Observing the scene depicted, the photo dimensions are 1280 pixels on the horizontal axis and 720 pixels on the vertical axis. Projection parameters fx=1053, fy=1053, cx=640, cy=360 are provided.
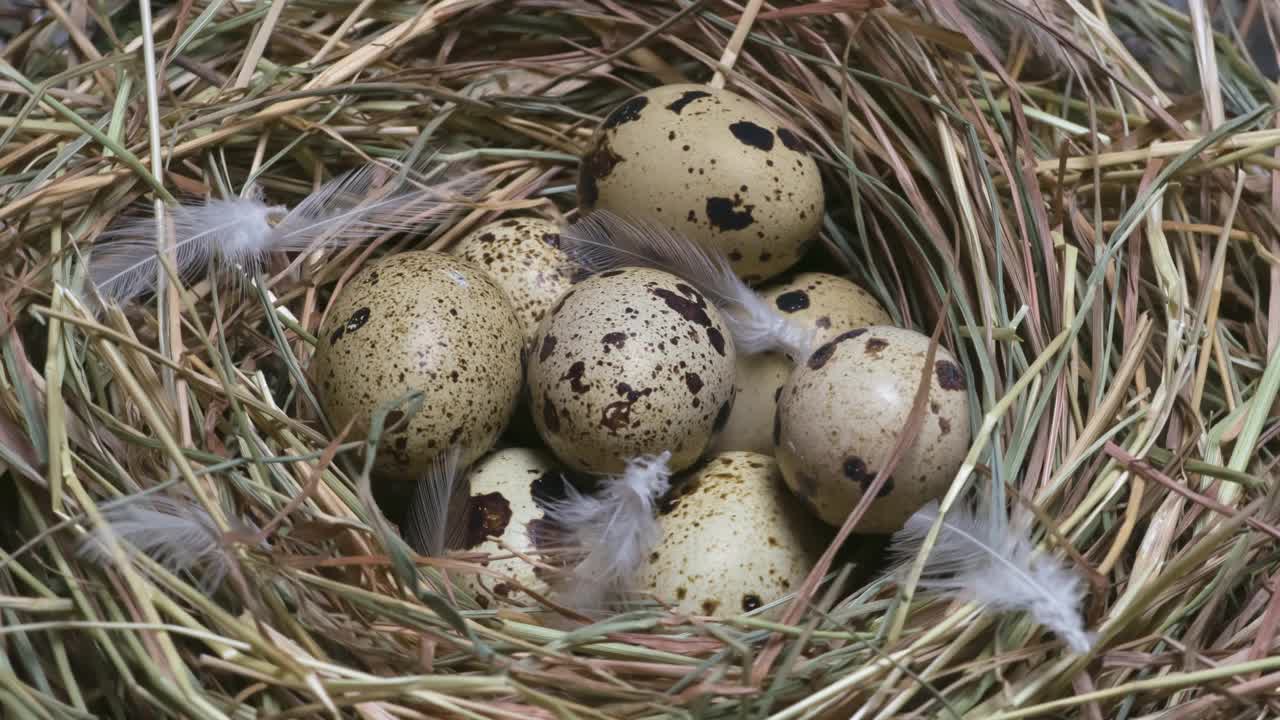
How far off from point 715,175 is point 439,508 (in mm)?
483

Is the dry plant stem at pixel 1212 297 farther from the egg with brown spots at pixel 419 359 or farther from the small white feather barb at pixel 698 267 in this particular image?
the egg with brown spots at pixel 419 359

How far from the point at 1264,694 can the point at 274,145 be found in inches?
46.4

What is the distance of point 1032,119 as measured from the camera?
1304 mm

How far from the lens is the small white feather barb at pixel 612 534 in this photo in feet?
3.28

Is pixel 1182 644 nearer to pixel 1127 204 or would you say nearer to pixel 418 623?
pixel 1127 204

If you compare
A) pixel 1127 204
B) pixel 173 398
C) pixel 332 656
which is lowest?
pixel 332 656

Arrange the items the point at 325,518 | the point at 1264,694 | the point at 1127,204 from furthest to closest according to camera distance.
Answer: the point at 1127,204 < the point at 325,518 < the point at 1264,694

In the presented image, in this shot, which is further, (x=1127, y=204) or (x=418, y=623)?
(x=1127, y=204)

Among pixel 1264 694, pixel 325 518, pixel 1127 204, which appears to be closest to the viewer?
pixel 1264 694

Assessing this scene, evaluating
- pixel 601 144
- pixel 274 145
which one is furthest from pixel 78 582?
pixel 601 144

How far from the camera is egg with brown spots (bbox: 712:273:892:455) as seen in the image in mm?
1226

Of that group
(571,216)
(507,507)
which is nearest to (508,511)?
(507,507)

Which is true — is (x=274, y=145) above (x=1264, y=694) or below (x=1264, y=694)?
above

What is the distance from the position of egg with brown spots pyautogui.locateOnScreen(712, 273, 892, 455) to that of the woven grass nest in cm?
7
